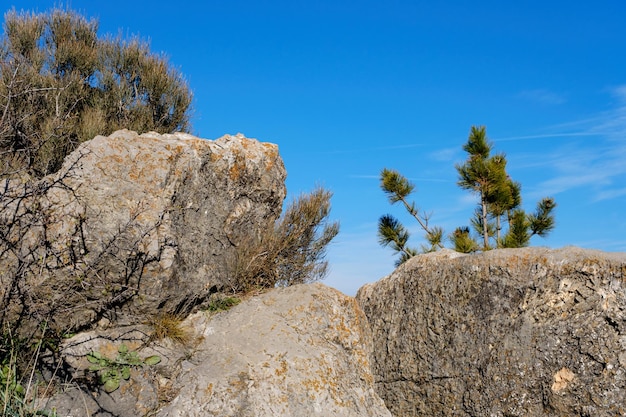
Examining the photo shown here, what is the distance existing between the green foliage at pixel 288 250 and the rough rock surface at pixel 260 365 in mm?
358

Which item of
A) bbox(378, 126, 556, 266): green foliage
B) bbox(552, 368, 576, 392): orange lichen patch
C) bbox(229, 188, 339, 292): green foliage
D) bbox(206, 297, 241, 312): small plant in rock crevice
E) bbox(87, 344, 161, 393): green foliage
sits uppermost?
bbox(378, 126, 556, 266): green foliage

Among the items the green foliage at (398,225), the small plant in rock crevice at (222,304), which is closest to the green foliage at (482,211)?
the green foliage at (398,225)

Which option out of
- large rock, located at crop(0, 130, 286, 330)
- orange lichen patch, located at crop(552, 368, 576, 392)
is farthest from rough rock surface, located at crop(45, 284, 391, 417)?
orange lichen patch, located at crop(552, 368, 576, 392)

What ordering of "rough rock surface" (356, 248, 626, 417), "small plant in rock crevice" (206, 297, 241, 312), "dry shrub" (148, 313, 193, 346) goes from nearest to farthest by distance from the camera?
"rough rock surface" (356, 248, 626, 417) < "dry shrub" (148, 313, 193, 346) < "small plant in rock crevice" (206, 297, 241, 312)

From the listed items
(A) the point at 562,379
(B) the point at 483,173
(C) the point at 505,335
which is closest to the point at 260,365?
(C) the point at 505,335

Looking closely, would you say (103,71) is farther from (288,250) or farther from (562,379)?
(562,379)

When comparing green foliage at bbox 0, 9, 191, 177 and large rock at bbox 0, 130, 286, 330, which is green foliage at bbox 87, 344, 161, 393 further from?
green foliage at bbox 0, 9, 191, 177

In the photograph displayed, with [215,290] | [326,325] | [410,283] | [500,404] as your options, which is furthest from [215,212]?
[500,404]

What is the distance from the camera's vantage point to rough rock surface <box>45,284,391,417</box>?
16.5 feet

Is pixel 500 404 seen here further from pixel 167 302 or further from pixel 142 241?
pixel 142 241

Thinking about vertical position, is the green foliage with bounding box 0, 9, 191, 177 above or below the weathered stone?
above

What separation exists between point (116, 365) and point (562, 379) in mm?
3813

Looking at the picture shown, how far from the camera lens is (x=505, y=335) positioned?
537 centimetres

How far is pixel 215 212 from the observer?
6.23 metres
